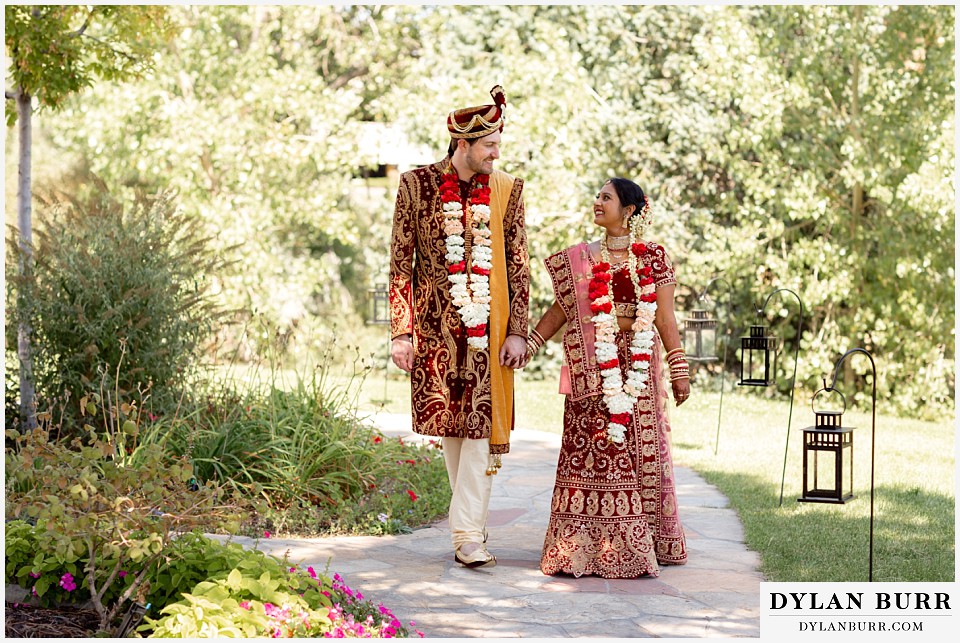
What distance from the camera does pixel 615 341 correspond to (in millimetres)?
4965

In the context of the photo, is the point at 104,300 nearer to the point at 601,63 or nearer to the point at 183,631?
the point at 183,631

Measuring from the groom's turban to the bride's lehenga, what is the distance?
0.67m

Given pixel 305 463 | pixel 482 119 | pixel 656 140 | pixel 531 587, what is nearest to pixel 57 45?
pixel 305 463

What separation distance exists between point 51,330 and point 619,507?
396 cm

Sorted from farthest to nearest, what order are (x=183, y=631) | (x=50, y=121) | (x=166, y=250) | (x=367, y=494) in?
(x=50, y=121) < (x=166, y=250) < (x=367, y=494) < (x=183, y=631)

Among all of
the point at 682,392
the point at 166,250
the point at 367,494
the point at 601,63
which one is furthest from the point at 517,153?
the point at 682,392

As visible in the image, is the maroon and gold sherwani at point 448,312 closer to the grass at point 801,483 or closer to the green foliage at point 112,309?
the grass at point 801,483

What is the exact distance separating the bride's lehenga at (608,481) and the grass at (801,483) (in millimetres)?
558

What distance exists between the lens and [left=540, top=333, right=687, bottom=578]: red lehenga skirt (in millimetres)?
4828

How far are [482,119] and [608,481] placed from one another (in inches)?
66.5

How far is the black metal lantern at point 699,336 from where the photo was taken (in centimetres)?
869

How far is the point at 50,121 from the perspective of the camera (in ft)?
54.1

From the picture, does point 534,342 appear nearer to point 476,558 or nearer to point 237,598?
point 476,558

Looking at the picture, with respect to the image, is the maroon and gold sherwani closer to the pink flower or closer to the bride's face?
the bride's face
